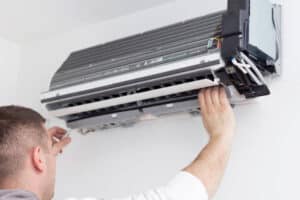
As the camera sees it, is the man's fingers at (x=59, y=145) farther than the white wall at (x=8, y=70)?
No

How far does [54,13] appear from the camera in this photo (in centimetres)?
230

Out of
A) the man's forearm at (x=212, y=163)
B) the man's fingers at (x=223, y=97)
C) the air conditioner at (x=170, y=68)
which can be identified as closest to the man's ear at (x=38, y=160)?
the man's forearm at (x=212, y=163)

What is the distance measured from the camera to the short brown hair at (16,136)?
4.21 ft

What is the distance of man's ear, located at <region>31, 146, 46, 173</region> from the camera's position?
1.31 m

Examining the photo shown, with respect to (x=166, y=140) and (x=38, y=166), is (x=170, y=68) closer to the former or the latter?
(x=166, y=140)

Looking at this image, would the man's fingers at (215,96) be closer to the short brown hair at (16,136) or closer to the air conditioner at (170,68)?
the air conditioner at (170,68)

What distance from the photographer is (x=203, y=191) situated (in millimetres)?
1349

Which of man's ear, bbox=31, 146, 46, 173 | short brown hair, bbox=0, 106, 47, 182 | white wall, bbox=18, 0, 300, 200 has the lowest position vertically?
white wall, bbox=18, 0, 300, 200

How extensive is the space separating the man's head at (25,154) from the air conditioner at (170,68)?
18.4 inches

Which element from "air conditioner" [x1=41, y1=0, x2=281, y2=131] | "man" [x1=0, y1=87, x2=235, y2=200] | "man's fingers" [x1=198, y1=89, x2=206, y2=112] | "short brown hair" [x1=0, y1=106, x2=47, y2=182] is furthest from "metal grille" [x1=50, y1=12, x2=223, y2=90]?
"short brown hair" [x1=0, y1=106, x2=47, y2=182]

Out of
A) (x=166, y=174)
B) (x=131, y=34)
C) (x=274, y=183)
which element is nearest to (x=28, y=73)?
(x=131, y=34)

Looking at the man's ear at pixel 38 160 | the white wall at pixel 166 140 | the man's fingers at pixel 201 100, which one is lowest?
the white wall at pixel 166 140

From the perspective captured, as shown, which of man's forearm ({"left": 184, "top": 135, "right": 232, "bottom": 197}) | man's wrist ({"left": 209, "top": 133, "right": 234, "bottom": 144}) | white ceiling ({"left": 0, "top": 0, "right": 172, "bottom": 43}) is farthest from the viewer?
white ceiling ({"left": 0, "top": 0, "right": 172, "bottom": 43})

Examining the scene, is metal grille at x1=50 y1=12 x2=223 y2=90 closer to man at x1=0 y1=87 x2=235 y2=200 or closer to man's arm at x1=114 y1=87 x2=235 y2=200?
man's arm at x1=114 y1=87 x2=235 y2=200
